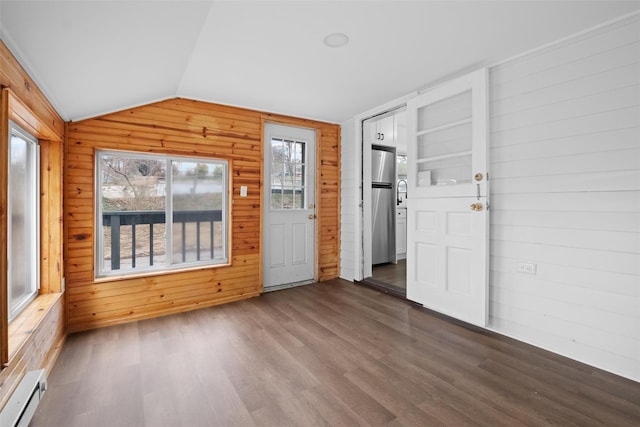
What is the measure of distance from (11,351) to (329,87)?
317cm

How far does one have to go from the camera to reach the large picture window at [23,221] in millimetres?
2059

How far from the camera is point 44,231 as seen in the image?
2.54 metres

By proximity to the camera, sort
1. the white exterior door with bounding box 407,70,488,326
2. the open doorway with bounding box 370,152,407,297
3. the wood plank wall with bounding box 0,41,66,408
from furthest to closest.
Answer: the open doorway with bounding box 370,152,407,297, the white exterior door with bounding box 407,70,488,326, the wood plank wall with bounding box 0,41,66,408

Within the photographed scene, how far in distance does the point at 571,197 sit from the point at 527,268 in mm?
653

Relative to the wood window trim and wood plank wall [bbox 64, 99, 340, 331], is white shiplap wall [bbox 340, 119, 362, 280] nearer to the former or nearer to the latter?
wood plank wall [bbox 64, 99, 340, 331]

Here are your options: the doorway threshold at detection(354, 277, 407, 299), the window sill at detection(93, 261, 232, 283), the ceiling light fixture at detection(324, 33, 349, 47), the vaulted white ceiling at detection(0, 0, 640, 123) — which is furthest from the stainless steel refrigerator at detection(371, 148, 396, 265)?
the ceiling light fixture at detection(324, 33, 349, 47)

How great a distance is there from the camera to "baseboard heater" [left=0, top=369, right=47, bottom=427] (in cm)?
140

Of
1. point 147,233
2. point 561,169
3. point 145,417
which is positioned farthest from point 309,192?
point 145,417

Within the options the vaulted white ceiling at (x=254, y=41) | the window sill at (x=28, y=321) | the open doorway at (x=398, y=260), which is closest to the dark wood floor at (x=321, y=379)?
the window sill at (x=28, y=321)

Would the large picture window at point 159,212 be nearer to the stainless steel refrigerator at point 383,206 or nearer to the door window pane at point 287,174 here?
the door window pane at point 287,174

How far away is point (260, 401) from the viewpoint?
181 centimetres

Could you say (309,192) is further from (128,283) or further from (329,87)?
(128,283)

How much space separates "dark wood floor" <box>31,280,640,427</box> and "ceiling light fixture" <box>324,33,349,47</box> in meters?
2.41

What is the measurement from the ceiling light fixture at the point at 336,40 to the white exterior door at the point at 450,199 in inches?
50.8
